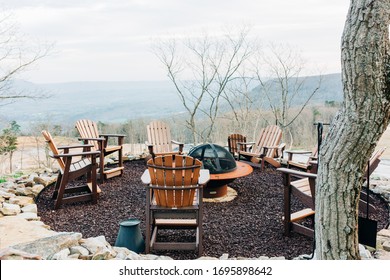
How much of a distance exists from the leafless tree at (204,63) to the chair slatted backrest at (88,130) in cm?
320

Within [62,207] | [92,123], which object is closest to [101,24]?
[92,123]

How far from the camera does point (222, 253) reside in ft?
10.4

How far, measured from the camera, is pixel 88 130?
18.3 ft

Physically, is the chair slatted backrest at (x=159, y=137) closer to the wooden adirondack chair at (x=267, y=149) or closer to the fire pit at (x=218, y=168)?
the wooden adirondack chair at (x=267, y=149)

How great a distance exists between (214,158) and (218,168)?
0.15 metres

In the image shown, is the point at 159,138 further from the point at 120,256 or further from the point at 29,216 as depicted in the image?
the point at 120,256

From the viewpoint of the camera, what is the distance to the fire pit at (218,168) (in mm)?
4508

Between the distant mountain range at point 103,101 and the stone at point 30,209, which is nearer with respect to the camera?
the stone at point 30,209

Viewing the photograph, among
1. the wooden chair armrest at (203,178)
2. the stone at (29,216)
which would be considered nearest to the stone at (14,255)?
the stone at (29,216)

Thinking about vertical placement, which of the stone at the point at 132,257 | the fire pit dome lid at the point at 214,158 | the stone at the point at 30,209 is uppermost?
the fire pit dome lid at the point at 214,158

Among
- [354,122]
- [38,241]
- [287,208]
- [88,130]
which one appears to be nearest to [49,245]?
[38,241]

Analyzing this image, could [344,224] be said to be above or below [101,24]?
below
